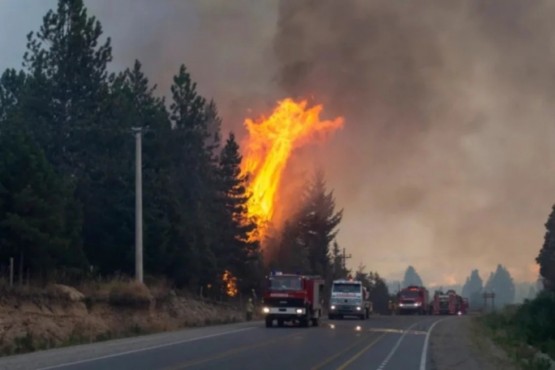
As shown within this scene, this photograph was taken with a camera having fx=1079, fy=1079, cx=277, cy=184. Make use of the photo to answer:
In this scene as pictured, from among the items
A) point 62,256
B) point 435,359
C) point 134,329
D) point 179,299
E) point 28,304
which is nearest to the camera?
point 435,359

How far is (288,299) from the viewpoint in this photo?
53.4m

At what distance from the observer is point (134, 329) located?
4841 centimetres

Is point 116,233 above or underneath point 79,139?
underneath

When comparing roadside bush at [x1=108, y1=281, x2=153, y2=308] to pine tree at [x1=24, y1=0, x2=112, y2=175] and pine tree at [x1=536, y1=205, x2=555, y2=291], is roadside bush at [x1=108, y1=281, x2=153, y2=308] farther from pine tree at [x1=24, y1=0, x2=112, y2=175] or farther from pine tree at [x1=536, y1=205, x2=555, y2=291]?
pine tree at [x1=536, y1=205, x2=555, y2=291]

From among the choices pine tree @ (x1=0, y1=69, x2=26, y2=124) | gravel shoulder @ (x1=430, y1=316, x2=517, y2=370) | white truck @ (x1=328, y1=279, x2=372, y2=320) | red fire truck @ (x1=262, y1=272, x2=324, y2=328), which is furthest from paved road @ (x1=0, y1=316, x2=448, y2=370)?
pine tree @ (x1=0, y1=69, x2=26, y2=124)

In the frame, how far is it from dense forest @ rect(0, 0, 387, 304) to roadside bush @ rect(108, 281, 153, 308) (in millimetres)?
2842

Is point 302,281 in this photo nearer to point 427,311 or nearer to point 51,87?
point 51,87

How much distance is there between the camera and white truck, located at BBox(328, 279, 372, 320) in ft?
227

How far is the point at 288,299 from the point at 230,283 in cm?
2710

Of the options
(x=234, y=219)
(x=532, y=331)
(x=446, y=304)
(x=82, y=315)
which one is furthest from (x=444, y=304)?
(x=82, y=315)

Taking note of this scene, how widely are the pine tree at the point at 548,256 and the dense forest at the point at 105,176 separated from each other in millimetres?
22860

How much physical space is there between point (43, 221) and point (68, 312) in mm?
5896

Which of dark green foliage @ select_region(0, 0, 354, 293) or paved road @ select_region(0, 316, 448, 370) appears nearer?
paved road @ select_region(0, 316, 448, 370)

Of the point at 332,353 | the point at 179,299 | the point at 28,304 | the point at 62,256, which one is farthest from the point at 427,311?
the point at 332,353
